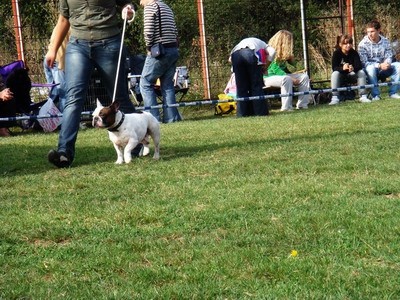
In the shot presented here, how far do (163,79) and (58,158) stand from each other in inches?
239

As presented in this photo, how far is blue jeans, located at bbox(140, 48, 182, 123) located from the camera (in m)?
13.1

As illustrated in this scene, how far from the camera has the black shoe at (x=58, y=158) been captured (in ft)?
24.6

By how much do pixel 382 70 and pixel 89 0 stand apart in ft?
32.2

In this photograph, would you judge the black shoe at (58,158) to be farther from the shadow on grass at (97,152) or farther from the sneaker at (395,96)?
the sneaker at (395,96)

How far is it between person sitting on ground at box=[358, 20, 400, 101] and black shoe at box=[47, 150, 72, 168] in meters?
9.79

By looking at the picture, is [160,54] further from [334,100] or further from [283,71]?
[334,100]

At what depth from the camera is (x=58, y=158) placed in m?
7.52

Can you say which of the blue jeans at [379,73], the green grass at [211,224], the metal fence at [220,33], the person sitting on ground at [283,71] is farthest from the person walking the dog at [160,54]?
the green grass at [211,224]

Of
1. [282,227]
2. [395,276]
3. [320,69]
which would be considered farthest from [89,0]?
[320,69]

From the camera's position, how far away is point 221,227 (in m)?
4.63

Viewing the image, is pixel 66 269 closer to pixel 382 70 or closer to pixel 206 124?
pixel 206 124

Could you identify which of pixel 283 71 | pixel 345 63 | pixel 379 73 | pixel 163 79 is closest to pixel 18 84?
pixel 163 79

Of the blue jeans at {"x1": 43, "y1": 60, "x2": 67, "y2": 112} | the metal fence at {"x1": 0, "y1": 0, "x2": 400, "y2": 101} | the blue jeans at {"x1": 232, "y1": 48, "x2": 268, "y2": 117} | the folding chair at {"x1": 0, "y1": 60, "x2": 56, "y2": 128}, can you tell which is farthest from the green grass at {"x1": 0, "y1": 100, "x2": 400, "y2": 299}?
the metal fence at {"x1": 0, "y1": 0, "x2": 400, "y2": 101}

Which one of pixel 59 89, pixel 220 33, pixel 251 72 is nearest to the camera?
pixel 59 89
